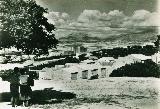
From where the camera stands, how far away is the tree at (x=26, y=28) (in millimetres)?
5223

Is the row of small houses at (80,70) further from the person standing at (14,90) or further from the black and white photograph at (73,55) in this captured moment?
the person standing at (14,90)

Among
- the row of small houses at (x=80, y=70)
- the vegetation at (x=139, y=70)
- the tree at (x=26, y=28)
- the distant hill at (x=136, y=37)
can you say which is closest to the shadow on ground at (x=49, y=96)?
the row of small houses at (x=80, y=70)

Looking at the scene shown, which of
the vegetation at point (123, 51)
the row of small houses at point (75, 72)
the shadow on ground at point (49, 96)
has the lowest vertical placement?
the shadow on ground at point (49, 96)

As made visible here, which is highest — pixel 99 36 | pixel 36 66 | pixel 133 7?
pixel 133 7

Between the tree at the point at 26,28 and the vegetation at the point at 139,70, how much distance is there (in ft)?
2.56

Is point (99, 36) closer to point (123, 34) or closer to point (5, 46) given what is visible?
point (123, 34)

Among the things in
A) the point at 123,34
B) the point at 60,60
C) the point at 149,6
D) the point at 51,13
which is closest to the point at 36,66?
the point at 60,60

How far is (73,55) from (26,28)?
1.94ft

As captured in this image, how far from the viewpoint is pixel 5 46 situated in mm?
5227

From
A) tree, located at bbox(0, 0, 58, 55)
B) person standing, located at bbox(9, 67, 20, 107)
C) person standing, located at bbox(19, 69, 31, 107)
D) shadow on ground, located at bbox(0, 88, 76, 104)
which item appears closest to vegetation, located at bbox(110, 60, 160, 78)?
shadow on ground, located at bbox(0, 88, 76, 104)

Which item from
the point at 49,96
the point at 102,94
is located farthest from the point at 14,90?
the point at 102,94

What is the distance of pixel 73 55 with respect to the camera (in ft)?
17.5

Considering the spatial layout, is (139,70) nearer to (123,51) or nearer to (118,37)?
(123,51)

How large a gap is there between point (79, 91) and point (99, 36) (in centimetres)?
64
